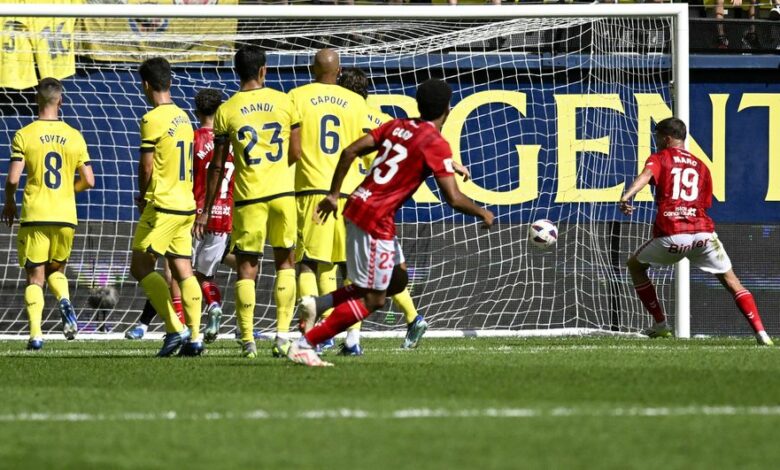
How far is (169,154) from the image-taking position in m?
9.74

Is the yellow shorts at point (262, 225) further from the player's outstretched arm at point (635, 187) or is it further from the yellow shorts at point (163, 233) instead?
the player's outstretched arm at point (635, 187)

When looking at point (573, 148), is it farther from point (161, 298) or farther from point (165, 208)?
point (161, 298)

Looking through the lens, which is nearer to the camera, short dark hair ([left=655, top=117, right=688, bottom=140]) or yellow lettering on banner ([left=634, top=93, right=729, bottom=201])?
short dark hair ([left=655, top=117, right=688, bottom=140])

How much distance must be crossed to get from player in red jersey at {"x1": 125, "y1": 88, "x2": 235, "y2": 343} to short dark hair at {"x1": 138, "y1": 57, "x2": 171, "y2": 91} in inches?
82.1

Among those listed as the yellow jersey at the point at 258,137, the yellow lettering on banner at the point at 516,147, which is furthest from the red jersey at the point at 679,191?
the yellow lettering on banner at the point at 516,147

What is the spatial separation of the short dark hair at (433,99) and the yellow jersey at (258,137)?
1.48 metres

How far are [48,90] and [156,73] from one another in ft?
6.21

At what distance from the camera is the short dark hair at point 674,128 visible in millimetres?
11742

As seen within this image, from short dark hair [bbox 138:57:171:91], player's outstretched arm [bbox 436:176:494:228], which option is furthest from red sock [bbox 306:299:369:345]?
short dark hair [bbox 138:57:171:91]

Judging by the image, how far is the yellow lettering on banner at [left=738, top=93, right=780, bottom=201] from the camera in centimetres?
1544

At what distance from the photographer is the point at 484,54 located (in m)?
15.2

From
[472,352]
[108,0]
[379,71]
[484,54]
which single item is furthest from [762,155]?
[108,0]

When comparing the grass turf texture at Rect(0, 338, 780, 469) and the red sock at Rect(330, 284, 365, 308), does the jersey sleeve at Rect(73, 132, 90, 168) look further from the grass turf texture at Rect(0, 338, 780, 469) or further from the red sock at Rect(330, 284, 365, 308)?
the red sock at Rect(330, 284, 365, 308)

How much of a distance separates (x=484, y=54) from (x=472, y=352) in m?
5.80
